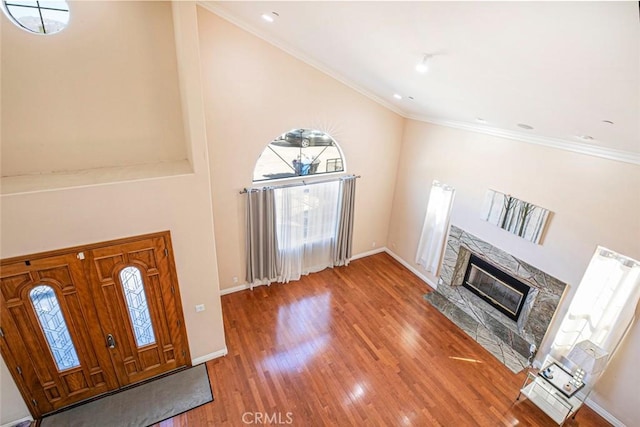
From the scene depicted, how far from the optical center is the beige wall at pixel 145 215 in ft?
10.6

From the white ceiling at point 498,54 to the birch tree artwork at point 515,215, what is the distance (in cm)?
95

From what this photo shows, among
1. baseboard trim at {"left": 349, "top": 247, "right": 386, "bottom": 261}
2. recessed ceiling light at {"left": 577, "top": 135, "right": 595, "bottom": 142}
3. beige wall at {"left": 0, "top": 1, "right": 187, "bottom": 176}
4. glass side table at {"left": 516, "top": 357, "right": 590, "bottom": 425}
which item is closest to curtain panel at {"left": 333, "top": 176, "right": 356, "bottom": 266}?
baseboard trim at {"left": 349, "top": 247, "right": 386, "bottom": 261}

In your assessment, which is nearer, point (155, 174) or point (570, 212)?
point (155, 174)

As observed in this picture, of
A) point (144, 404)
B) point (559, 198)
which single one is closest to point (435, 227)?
point (559, 198)

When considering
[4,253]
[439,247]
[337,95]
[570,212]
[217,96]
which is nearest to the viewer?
[4,253]

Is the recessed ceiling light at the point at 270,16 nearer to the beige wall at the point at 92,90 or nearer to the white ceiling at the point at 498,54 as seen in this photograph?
the white ceiling at the point at 498,54

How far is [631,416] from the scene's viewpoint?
403 centimetres

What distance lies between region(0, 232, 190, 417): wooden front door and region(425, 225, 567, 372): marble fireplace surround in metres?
4.84

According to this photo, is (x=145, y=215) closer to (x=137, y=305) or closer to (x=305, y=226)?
(x=137, y=305)

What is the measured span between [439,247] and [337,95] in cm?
356

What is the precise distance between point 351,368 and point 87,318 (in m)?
3.57

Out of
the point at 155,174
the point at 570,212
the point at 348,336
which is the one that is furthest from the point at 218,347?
the point at 570,212

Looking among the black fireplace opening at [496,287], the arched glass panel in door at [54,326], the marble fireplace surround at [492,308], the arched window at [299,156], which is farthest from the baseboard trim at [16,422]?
the black fireplace opening at [496,287]

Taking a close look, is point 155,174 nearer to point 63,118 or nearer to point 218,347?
point 63,118
